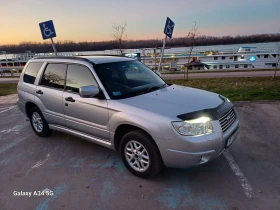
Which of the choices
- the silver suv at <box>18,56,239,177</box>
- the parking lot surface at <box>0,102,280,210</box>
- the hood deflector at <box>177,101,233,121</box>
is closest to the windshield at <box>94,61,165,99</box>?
the silver suv at <box>18,56,239,177</box>

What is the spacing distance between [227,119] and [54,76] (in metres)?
3.19

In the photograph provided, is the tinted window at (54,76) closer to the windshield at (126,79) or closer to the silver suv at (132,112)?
the silver suv at (132,112)

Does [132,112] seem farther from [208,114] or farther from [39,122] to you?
[39,122]

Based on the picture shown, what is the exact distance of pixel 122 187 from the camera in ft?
10.1

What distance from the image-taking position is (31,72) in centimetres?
493

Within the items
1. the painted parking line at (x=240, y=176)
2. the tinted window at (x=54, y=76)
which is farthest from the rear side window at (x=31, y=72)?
the painted parking line at (x=240, y=176)

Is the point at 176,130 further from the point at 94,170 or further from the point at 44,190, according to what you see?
the point at 44,190

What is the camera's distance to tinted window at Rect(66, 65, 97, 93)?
3717 millimetres

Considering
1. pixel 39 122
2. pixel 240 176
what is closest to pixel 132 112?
pixel 240 176

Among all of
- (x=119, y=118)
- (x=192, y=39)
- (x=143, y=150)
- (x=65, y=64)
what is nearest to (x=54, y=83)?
(x=65, y=64)

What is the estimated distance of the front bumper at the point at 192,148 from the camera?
9.11 feet

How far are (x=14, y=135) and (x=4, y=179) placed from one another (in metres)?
2.11

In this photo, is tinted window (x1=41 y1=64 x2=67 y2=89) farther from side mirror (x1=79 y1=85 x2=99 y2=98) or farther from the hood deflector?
the hood deflector

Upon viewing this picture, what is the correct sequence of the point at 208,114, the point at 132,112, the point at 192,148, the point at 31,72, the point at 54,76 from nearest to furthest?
the point at 192,148
the point at 208,114
the point at 132,112
the point at 54,76
the point at 31,72
